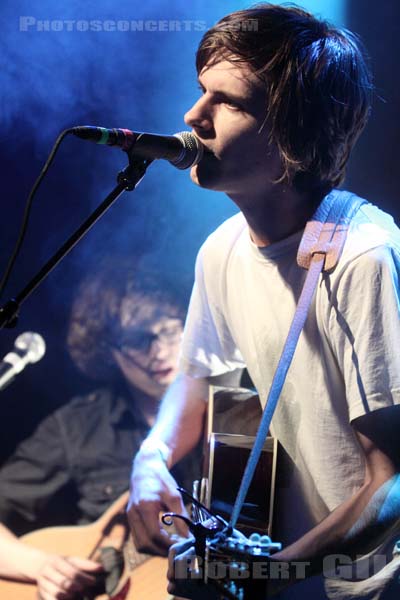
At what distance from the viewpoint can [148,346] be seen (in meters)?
2.38

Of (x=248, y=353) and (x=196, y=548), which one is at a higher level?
(x=248, y=353)

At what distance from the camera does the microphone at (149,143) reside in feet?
4.63

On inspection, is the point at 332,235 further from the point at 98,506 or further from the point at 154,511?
the point at 98,506

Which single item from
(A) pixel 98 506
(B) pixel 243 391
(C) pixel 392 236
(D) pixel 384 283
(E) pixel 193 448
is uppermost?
(C) pixel 392 236

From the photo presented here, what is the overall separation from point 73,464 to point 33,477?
0.15 meters

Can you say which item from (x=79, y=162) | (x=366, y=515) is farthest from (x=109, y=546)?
(x=79, y=162)

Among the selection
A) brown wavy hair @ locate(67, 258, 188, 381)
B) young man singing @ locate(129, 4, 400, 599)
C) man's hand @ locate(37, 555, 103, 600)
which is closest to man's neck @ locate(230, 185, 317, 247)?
young man singing @ locate(129, 4, 400, 599)

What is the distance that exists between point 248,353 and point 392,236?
0.58 meters

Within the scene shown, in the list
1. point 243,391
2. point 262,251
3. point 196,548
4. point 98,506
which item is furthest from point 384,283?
point 98,506

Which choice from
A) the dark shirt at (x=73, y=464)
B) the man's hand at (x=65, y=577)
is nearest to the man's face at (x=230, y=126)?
the dark shirt at (x=73, y=464)

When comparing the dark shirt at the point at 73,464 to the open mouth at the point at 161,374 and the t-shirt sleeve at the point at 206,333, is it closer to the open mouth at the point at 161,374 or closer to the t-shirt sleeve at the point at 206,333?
the open mouth at the point at 161,374

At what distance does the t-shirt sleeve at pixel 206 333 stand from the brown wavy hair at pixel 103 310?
0.60ft

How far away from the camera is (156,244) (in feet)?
7.80

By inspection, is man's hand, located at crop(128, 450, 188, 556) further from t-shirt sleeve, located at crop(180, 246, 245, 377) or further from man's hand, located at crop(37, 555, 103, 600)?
t-shirt sleeve, located at crop(180, 246, 245, 377)
